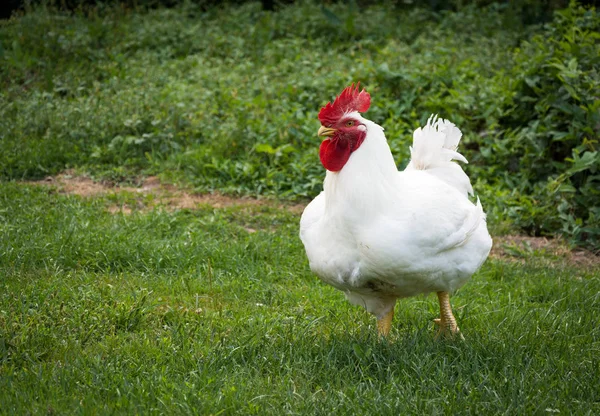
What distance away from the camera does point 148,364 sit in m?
4.04

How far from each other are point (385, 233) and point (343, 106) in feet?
2.68

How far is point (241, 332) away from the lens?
4.54 m

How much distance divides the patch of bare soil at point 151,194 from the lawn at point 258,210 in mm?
37

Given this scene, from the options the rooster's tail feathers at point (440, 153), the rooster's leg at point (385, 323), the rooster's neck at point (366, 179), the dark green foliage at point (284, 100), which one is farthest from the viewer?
the dark green foliage at point (284, 100)

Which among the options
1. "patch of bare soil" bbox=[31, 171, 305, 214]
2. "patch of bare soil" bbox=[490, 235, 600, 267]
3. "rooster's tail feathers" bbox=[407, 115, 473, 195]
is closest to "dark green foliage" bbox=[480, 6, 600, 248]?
"patch of bare soil" bbox=[490, 235, 600, 267]

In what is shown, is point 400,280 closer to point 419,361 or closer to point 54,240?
point 419,361

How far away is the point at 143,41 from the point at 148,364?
8.67m

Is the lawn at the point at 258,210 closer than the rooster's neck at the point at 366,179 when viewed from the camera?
Yes

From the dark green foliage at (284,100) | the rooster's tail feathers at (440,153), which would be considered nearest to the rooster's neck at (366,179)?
the rooster's tail feathers at (440,153)

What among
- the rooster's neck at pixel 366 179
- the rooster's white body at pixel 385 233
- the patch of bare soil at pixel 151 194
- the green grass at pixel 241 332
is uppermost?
the rooster's neck at pixel 366 179

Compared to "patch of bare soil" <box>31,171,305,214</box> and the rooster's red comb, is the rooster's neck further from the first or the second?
"patch of bare soil" <box>31,171,305,214</box>

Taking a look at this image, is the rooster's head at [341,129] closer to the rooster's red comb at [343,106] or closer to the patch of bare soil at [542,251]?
the rooster's red comb at [343,106]

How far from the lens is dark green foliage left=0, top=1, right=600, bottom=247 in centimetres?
758

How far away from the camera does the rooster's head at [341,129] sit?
4258 millimetres
